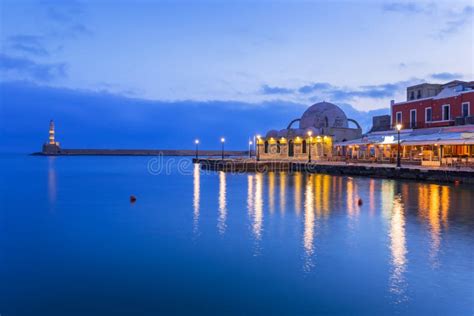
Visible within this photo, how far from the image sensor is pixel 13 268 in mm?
10789

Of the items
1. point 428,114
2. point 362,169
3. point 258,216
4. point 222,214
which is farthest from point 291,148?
point 258,216

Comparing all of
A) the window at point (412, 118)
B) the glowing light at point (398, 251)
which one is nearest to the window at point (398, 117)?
the window at point (412, 118)

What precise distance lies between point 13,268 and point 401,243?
34.6ft

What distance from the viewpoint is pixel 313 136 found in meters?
57.1

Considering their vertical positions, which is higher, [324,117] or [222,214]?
[324,117]

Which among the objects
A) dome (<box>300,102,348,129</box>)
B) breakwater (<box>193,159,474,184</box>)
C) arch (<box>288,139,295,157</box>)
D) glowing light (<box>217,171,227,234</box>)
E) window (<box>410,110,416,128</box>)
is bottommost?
glowing light (<box>217,171,227,234</box>)

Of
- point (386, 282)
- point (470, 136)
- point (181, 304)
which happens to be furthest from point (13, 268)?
point (470, 136)

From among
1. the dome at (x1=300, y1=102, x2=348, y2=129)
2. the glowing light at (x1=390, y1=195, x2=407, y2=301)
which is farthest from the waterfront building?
the glowing light at (x1=390, y1=195, x2=407, y2=301)

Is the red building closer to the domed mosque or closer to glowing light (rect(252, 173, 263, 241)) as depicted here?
the domed mosque

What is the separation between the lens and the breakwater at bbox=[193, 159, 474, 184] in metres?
30.0

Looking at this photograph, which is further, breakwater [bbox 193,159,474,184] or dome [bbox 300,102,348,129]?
dome [bbox 300,102,348,129]

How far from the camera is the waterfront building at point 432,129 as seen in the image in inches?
1326

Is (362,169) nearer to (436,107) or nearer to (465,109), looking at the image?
(436,107)

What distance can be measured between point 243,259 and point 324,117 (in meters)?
52.1
